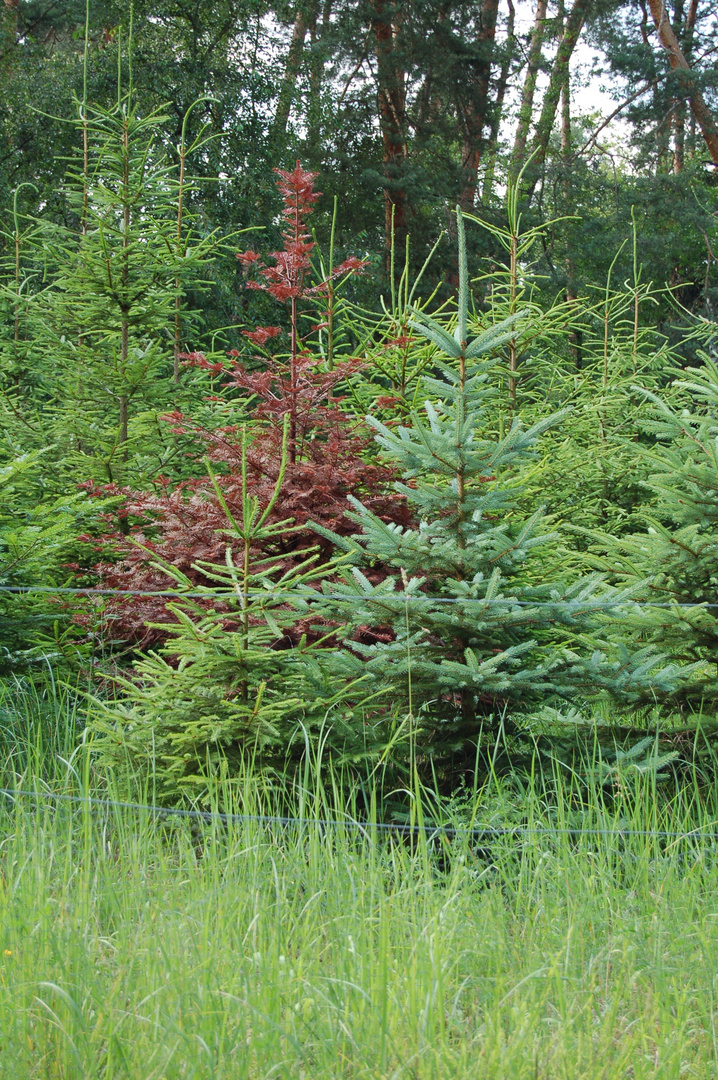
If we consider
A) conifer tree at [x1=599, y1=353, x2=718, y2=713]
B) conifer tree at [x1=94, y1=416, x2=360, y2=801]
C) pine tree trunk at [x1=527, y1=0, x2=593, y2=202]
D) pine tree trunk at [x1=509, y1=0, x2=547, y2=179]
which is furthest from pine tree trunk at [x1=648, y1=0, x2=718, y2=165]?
conifer tree at [x1=94, y1=416, x2=360, y2=801]

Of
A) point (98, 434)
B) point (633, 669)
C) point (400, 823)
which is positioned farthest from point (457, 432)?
point (98, 434)

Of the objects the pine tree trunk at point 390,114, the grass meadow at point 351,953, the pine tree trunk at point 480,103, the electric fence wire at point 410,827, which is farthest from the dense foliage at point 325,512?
the pine tree trunk at point 480,103

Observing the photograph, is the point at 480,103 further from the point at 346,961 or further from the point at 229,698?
the point at 346,961

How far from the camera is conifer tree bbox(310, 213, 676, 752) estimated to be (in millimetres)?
3391

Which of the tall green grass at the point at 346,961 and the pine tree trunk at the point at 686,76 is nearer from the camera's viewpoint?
the tall green grass at the point at 346,961

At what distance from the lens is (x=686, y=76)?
1745 cm

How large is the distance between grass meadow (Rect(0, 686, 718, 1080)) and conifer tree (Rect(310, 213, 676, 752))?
0.38 meters

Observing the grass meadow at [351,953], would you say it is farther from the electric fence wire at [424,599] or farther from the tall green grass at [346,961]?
the electric fence wire at [424,599]

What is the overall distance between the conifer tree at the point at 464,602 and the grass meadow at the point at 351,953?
376 millimetres

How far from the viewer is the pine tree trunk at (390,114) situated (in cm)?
1738

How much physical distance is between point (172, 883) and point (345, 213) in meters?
17.5

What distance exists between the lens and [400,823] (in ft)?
11.4

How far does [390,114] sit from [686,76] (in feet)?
17.9

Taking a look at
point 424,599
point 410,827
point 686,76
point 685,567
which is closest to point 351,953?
point 410,827
